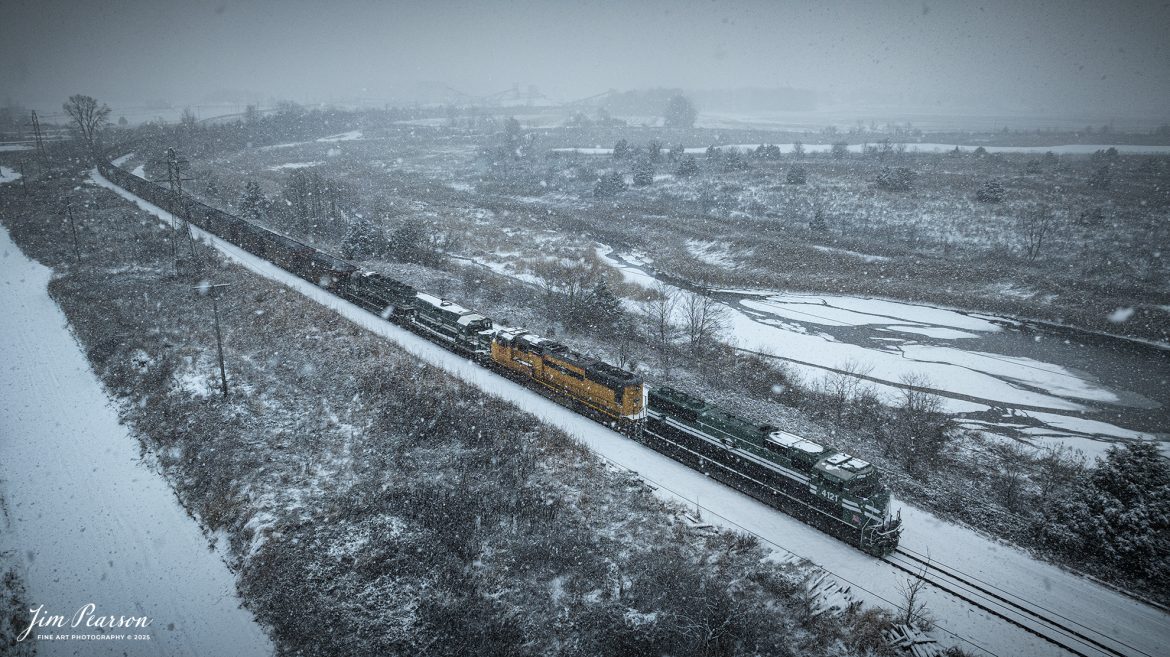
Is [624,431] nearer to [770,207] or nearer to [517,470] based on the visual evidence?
[517,470]

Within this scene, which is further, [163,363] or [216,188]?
[216,188]

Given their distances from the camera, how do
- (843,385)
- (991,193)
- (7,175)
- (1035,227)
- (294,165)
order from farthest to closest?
1. (294,165)
2. (7,175)
3. (991,193)
4. (1035,227)
5. (843,385)

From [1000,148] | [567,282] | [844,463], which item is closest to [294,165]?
[567,282]

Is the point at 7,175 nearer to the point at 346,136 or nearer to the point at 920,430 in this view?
the point at 346,136

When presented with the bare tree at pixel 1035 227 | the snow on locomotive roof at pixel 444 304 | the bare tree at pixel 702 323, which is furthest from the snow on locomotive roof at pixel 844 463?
the bare tree at pixel 1035 227

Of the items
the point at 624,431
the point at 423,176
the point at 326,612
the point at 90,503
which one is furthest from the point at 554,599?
the point at 423,176

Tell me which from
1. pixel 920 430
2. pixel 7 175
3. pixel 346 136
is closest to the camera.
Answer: pixel 920 430
